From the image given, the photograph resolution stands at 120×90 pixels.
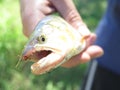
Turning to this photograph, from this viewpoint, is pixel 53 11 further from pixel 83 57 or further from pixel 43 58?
pixel 43 58

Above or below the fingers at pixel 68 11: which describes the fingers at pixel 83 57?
below

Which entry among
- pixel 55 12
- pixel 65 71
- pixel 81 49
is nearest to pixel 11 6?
pixel 65 71

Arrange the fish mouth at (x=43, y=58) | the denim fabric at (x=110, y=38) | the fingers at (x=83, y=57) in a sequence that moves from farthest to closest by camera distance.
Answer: the denim fabric at (x=110, y=38) → the fingers at (x=83, y=57) → the fish mouth at (x=43, y=58)

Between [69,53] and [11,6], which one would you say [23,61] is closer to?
[69,53]

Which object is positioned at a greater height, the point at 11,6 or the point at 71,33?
the point at 71,33

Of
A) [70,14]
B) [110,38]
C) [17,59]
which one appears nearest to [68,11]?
[70,14]

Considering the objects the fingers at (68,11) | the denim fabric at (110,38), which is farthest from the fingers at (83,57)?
the denim fabric at (110,38)

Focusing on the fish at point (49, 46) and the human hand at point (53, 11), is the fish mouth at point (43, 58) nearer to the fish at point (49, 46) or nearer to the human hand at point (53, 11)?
the fish at point (49, 46)
